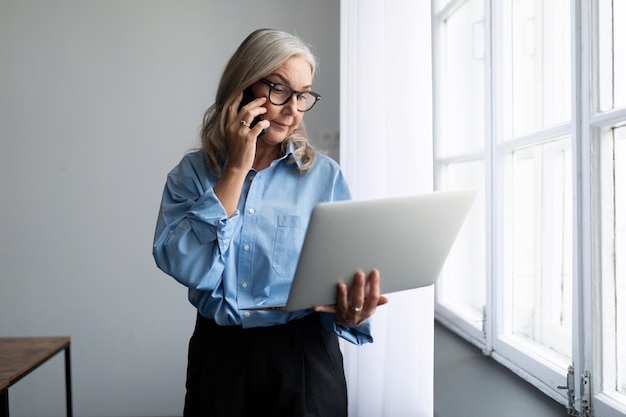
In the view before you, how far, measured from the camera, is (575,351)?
4.63 ft

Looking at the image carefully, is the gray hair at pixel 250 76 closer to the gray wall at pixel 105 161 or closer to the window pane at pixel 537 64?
the window pane at pixel 537 64

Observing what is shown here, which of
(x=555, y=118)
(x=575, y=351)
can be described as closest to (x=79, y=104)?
(x=555, y=118)

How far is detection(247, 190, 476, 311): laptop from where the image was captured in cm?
95

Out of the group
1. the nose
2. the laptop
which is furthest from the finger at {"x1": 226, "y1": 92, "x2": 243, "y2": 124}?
the laptop

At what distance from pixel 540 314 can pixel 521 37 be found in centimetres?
95

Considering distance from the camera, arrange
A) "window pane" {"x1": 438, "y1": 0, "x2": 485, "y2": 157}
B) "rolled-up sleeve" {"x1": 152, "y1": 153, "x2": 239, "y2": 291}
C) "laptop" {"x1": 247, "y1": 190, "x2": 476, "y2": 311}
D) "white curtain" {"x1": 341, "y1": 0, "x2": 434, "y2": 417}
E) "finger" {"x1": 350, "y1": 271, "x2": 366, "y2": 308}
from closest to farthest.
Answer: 1. "laptop" {"x1": 247, "y1": 190, "x2": 476, "y2": 311}
2. "finger" {"x1": 350, "y1": 271, "x2": 366, "y2": 308}
3. "rolled-up sleeve" {"x1": 152, "y1": 153, "x2": 239, "y2": 291}
4. "white curtain" {"x1": 341, "y1": 0, "x2": 434, "y2": 417}
5. "window pane" {"x1": 438, "y1": 0, "x2": 485, "y2": 157}

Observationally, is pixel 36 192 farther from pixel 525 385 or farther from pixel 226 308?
pixel 525 385

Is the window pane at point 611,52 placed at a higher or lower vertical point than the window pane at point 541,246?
higher

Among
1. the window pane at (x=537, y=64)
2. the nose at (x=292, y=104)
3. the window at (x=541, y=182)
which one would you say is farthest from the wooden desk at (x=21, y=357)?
the window pane at (x=537, y=64)

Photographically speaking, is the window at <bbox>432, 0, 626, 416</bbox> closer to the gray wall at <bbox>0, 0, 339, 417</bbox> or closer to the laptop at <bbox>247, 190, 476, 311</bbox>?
the laptop at <bbox>247, 190, 476, 311</bbox>

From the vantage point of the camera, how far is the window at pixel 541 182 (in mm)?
1319

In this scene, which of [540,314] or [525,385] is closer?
[525,385]

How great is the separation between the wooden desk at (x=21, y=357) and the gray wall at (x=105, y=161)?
79 cm

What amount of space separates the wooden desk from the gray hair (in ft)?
3.19
